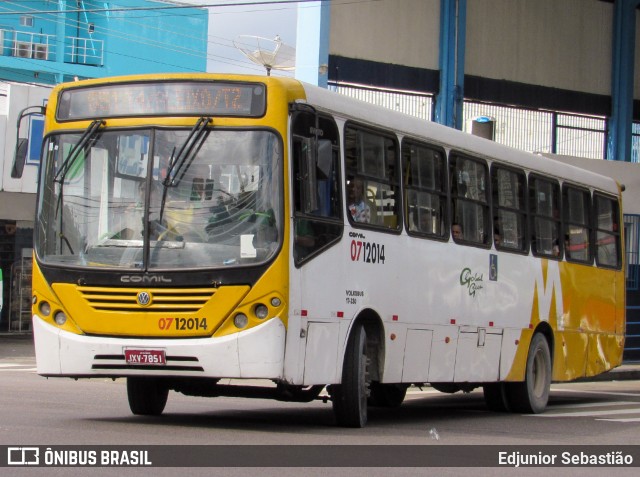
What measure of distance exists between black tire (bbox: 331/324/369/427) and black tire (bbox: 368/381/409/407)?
12.6 ft

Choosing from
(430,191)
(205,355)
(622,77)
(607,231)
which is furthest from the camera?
(622,77)

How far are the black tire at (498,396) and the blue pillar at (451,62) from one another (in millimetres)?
13120

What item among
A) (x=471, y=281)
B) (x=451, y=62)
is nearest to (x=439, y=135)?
(x=471, y=281)

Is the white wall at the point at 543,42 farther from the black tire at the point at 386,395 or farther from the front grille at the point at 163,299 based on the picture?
the front grille at the point at 163,299

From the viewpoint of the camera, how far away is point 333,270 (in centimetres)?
1191

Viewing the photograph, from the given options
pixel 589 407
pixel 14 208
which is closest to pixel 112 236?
pixel 589 407

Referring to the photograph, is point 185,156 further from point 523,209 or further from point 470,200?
point 523,209

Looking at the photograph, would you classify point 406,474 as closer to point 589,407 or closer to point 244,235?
point 244,235

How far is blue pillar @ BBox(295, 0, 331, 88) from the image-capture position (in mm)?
27062

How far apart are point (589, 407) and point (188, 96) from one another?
29.0 ft

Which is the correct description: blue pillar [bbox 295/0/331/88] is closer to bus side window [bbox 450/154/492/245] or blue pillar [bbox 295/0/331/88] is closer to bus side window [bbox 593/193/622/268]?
bus side window [bbox 593/193/622/268]

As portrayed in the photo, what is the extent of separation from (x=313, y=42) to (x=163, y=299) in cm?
1696

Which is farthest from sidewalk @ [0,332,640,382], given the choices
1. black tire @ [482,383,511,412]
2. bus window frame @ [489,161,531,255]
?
bus window frame @ [489,161,531,255]

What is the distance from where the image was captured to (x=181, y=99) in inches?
452
